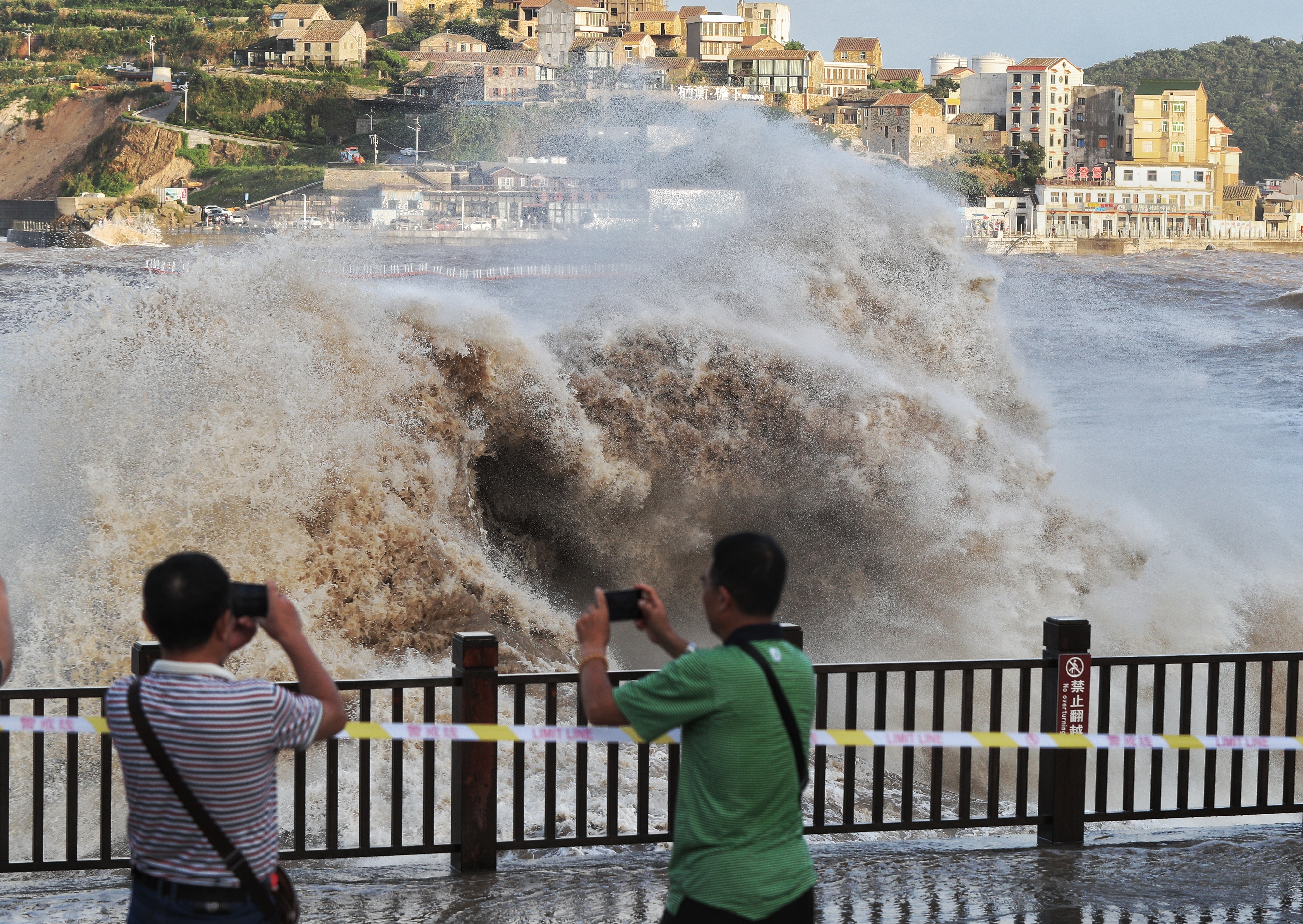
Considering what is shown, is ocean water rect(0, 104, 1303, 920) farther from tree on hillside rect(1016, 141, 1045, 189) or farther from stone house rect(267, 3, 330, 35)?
stone house rect(267, 3, 330, 35)

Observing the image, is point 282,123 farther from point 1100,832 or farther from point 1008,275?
point 1100,832

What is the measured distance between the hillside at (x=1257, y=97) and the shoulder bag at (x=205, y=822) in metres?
130

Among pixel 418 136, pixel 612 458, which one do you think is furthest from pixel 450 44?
pixel 612 458

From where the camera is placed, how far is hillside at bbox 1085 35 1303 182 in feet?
386

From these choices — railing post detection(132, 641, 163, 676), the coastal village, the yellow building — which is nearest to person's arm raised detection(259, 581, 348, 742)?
railing post detection(132, 641, 163, 676)

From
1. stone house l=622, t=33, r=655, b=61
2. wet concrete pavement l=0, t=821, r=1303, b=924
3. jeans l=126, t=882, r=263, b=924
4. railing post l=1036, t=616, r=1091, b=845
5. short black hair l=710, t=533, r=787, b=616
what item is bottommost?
wet concrete pavement l=0, t=821, r=1303, b=924

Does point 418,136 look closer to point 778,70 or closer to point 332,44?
point 332,44

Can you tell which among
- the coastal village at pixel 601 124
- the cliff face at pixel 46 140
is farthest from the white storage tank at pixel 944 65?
the cliff face at pixel 46 140

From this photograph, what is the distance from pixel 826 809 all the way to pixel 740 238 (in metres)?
9.41

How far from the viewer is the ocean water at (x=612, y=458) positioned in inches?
398

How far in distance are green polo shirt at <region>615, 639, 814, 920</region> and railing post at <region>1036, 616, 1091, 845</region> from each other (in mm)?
2662

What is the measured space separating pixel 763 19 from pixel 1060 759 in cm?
16523

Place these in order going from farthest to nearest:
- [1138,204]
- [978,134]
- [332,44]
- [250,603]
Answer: [332,44] < [978,134] < [1138,204] < [250,603]

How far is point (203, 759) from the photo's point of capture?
248cm
